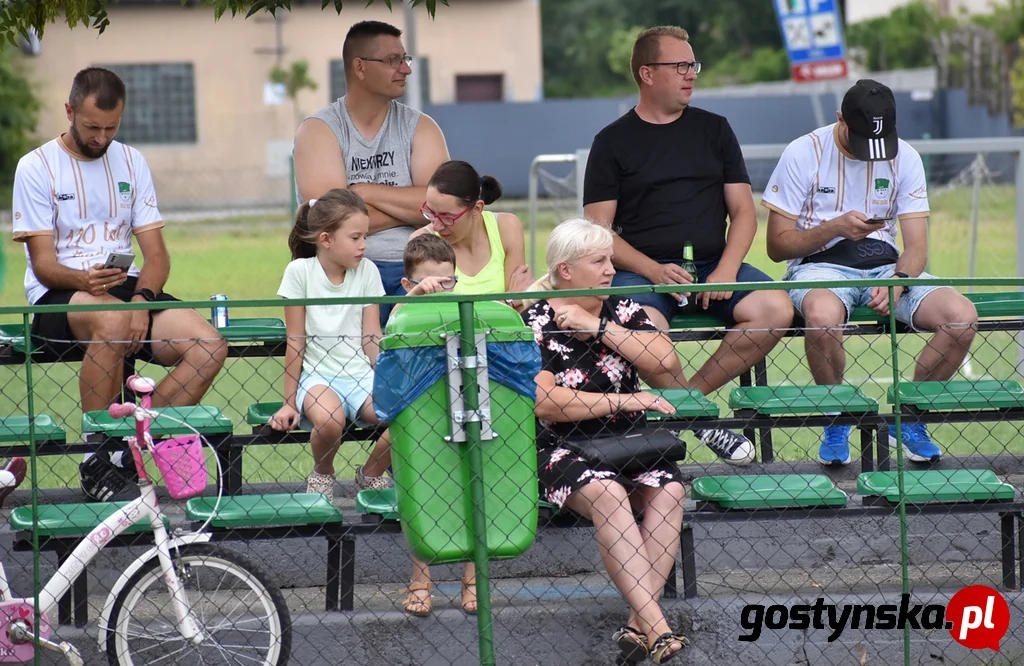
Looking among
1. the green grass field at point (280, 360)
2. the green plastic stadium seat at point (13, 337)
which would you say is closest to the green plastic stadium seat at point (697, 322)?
the green grass field at point (280, 360)

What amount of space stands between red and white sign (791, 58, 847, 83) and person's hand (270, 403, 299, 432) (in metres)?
6.85

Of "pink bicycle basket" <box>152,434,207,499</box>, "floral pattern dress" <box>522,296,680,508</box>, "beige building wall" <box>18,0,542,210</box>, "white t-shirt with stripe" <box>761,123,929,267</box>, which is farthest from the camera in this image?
"beige building wall" <box>18,0,542,210</box>

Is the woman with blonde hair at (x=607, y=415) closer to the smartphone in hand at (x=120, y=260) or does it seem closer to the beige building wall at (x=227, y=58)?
the smartphone in hand at (x=120, y=260)

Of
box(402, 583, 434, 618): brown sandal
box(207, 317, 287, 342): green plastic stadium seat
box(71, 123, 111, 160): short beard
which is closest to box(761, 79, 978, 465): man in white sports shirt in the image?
box(402, 583, 434, 618): brown sandal

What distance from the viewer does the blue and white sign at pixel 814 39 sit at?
1015 cm

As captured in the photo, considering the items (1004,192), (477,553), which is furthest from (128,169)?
(1004,192)

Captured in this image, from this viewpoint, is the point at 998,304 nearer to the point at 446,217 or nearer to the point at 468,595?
the point at 446,217

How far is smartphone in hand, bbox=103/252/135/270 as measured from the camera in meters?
5.09

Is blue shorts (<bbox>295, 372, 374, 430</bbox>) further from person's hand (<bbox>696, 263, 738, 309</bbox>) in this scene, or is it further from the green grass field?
person's hand (<bbox>696, 263, 738, 309</bbox>)

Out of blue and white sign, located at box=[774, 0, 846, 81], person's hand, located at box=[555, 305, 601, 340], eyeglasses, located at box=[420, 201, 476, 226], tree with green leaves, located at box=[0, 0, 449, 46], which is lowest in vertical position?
person's hand, located at box=[555, 305, 601, 340]

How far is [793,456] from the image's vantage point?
633cm

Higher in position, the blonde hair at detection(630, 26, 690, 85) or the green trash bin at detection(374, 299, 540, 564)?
the blonde hair at detection(630, 26, 690, 85)

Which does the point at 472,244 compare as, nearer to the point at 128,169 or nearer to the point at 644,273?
the point at 644,273

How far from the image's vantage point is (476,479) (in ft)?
13.0
